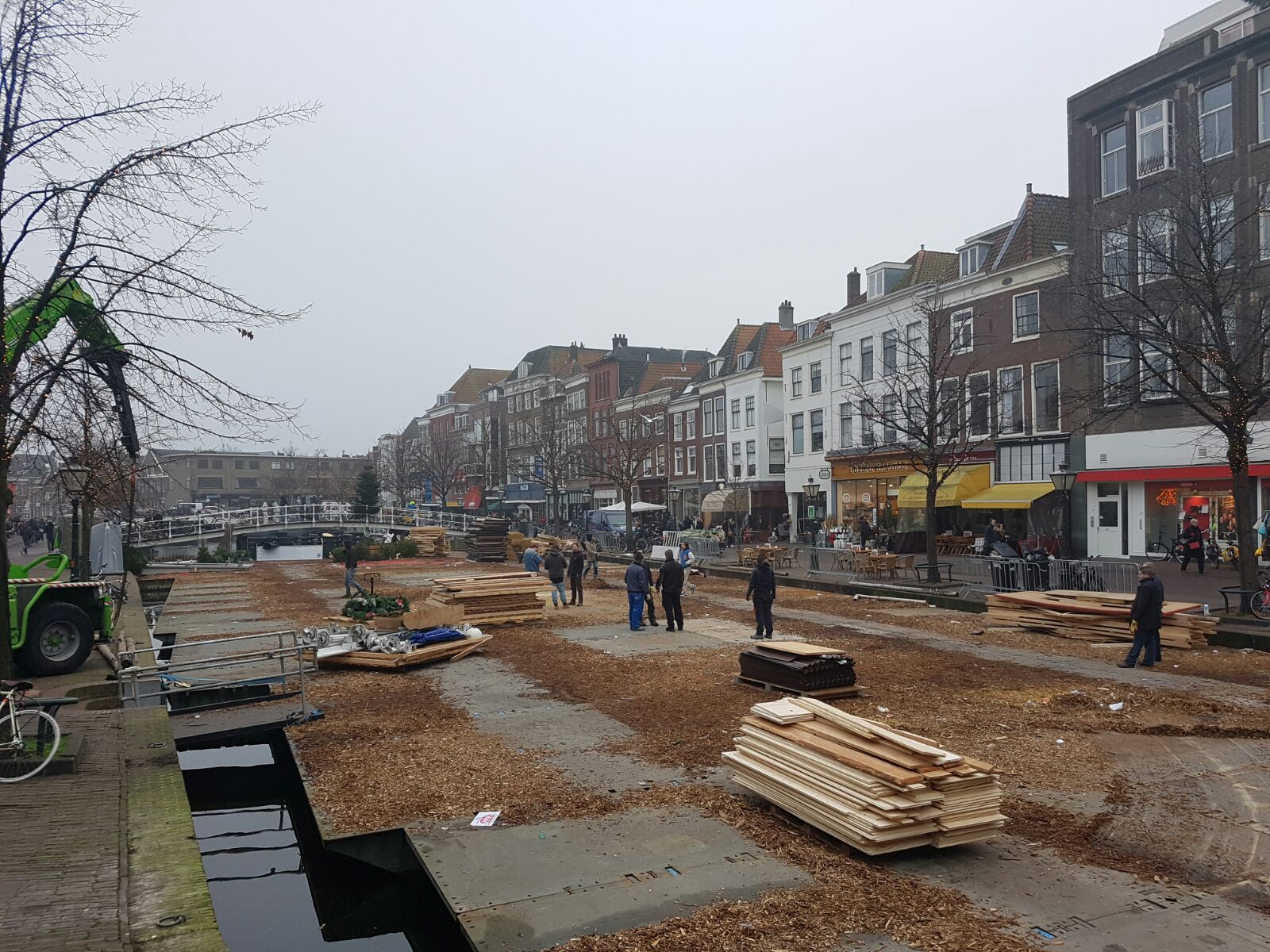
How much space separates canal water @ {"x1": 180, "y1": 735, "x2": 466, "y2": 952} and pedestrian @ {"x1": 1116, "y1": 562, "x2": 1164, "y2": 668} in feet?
39.1

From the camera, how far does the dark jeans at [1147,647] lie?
47.4ft

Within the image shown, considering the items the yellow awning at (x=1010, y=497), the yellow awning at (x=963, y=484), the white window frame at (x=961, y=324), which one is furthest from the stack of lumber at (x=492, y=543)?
the white window frame at (x=961, y=324)

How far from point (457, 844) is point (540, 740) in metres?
3.36

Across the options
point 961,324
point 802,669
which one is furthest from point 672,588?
point 961,324

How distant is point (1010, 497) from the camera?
34.5 meters

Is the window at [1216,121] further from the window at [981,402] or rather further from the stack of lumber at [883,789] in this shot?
the stack of lumber at [883,789]

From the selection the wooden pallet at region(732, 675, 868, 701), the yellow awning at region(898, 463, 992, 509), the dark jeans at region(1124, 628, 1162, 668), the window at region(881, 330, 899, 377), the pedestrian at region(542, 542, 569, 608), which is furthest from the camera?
the window at region(881, 330, 899, 377)

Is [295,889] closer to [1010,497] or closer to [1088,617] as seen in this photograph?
[1088,617]

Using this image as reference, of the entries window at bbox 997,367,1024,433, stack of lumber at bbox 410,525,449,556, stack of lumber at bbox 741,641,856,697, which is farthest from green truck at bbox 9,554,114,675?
stack of lumber at bbox 410,525,449,556

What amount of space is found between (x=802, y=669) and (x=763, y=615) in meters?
5.36

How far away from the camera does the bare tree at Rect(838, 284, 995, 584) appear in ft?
86.7

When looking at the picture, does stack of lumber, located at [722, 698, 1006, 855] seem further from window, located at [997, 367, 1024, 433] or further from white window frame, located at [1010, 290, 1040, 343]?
white window frame, located at [1010, 290, 1040, 343]

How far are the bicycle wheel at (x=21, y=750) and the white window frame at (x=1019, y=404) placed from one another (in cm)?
3236

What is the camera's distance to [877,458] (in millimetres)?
42344
